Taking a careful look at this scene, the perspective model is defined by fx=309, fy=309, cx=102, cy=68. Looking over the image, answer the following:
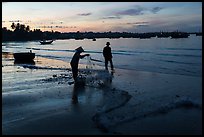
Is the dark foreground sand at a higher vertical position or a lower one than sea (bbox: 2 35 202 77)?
higher

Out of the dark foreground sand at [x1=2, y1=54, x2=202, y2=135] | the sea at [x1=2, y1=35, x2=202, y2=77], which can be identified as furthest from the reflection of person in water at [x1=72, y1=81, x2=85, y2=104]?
the sea at [x1=2, y1=35, x2=202, y2=77]

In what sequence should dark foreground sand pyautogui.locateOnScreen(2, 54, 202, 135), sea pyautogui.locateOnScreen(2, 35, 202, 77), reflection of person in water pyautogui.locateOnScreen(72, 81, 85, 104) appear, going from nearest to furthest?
dark foreground sand pyautogui.locateOnScreen(2, 54, 202, 135) → reflection of person in water pyautogui.locateOnScreen(72, 81, 85, 104) → sea pyautogui.locateOnScreen(2, 35, 202, 77)

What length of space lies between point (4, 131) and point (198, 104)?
6085 millimetres

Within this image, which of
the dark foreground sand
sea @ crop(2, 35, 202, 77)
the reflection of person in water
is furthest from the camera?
sea @ crop(2, 35, 202, 77)

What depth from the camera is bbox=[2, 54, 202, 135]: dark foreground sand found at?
→ 7.47 m

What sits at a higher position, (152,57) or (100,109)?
(100,109)

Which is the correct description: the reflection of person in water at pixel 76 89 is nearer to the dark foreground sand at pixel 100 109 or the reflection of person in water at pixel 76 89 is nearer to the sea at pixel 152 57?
the dark foreground sand at pixel 100 109

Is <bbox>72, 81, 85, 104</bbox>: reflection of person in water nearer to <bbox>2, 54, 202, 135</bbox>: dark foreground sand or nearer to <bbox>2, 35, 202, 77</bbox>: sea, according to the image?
<bbox>2, 54, 202, 135</bbox>: dark foreground sand

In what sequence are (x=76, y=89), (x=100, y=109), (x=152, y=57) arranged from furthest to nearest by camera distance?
(x=152, y=57)
(x=76, y=89)
(x=100, y=109)

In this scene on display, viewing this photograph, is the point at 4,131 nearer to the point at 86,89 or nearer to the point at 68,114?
the point at 68,114

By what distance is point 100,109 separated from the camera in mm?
9477

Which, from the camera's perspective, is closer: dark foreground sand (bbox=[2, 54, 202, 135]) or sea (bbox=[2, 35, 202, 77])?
dark foreground sand (bbox=[2, 54, 202, 135])

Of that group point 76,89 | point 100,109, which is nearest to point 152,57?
point 76,89

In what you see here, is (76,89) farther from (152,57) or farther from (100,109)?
(152,57)
